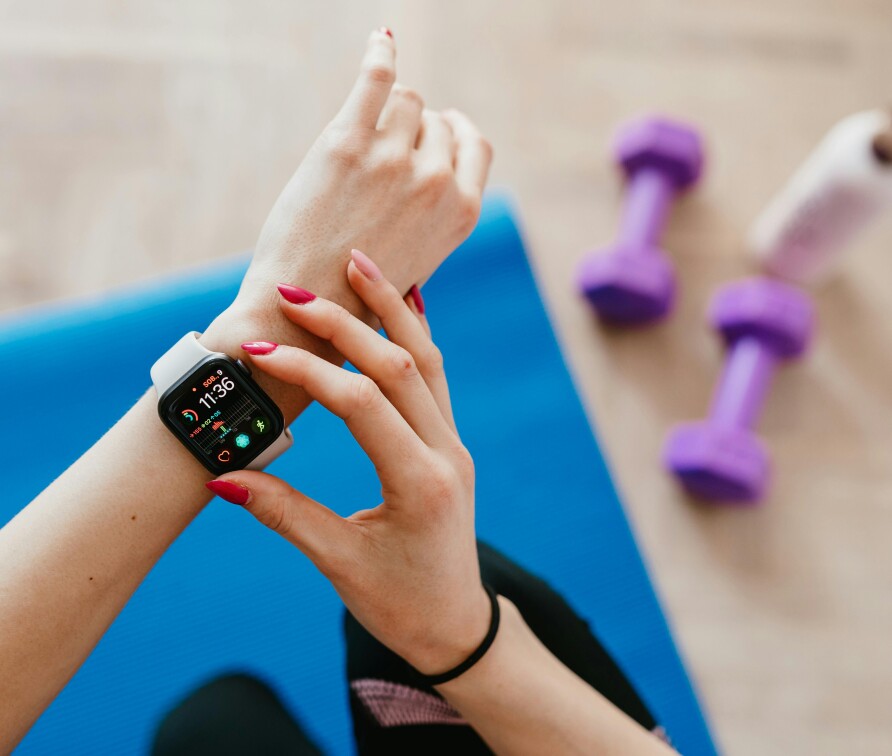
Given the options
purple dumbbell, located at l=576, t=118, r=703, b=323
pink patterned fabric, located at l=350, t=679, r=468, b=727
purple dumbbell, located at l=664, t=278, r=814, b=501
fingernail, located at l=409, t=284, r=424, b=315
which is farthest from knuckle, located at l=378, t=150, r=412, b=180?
purple dumbbell, located at l=664, t=278, r=814, b=501

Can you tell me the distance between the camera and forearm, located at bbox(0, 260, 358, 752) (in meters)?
0.66

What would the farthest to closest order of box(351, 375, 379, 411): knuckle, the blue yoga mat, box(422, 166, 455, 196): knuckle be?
1. the blue yoga mat
2. box(422, 166, 455, 196): knuckle
3. box(351, 375, 379, 411): knuckle

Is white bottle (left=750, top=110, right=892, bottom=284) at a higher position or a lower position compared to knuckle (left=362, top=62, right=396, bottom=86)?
higher

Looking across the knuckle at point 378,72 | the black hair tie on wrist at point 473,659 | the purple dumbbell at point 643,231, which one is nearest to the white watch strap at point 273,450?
the black hair tie on wrist at point 473,659

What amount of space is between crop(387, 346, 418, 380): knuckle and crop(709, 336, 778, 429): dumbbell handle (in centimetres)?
85

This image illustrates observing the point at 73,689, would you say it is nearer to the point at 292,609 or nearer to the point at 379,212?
the point at 292,609

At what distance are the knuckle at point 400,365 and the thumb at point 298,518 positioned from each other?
0.38 ft

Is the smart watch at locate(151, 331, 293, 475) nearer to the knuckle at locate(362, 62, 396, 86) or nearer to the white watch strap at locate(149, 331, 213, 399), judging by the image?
the white watch strap at locate(149, 331, 213, 399)

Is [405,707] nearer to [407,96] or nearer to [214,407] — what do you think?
[214,407]

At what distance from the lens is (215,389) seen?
26.1 inches

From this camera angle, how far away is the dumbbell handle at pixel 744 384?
4.36 ft

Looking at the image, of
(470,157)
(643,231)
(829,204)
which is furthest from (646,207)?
(470,157)

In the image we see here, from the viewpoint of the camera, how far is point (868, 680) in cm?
134

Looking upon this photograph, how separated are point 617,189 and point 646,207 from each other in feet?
0.41
